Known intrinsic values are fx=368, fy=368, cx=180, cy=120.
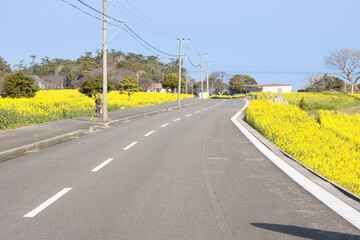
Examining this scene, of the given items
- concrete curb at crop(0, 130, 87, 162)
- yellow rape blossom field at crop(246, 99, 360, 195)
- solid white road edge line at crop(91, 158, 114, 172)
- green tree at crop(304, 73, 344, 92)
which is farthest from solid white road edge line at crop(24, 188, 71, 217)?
green tree at crop(304, 73, 344, 92)

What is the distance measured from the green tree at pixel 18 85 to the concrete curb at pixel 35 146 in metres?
20.2

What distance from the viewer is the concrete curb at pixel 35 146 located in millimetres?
10284

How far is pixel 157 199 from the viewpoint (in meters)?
5.88

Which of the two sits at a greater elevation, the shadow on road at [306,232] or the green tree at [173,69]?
the green tree at [173,69]

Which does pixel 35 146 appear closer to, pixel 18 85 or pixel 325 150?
pixel 325 150

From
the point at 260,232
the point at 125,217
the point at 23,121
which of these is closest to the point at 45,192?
the point at 125,217

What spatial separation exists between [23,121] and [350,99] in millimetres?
47489

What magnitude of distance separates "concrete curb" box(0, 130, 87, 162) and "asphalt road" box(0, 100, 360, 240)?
44 cm

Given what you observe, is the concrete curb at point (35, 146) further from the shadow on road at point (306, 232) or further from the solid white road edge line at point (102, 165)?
the shadow on road at point (306, 232)

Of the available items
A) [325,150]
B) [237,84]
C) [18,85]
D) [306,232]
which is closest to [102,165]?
[306,232]

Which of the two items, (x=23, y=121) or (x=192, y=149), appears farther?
(x=23, y=121)

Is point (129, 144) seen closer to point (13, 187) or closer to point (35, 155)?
point (35, 155)

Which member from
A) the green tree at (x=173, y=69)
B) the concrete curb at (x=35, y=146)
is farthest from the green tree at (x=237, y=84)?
the concrete curb at (x=35, y=146)

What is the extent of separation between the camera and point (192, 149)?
38.4ft
